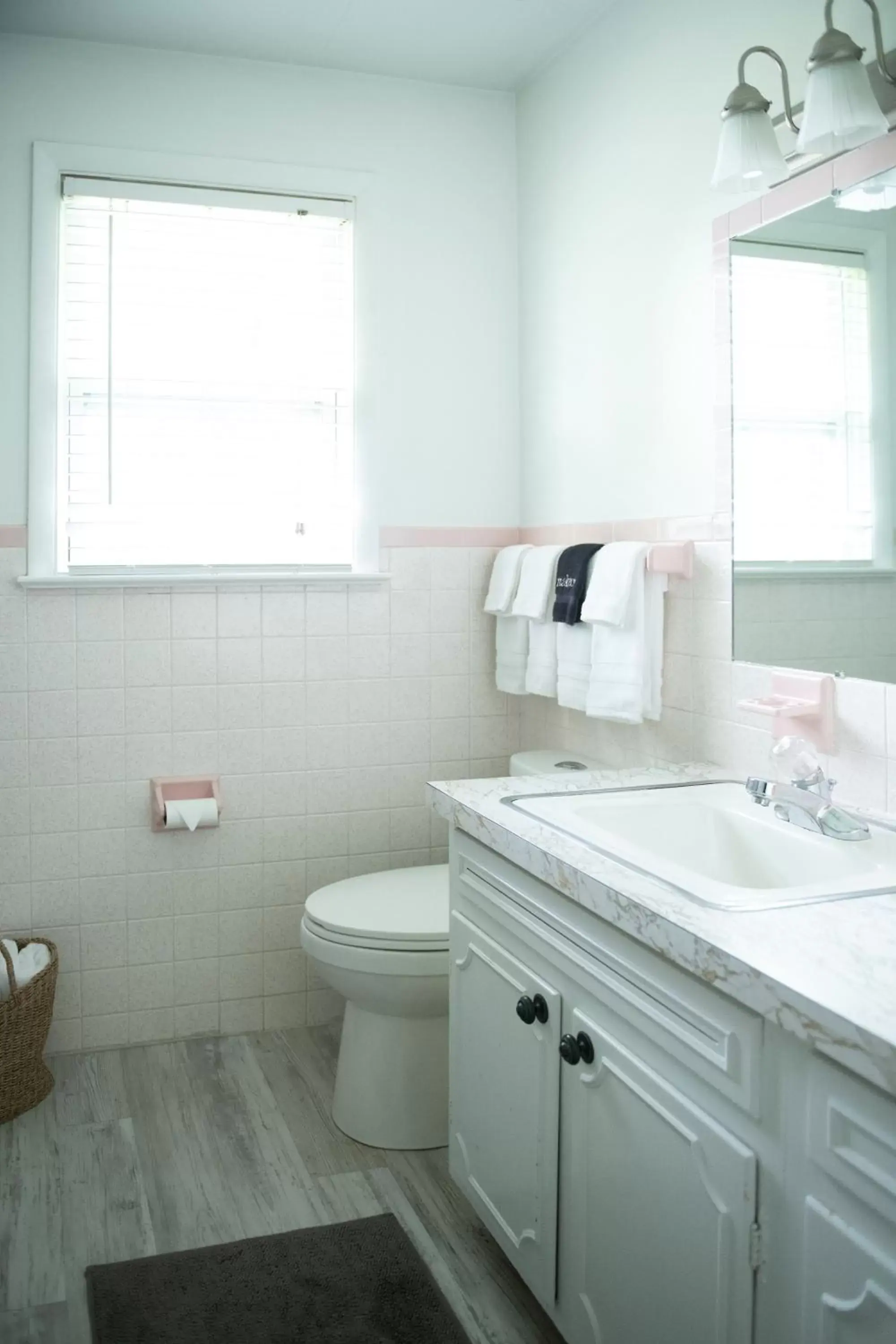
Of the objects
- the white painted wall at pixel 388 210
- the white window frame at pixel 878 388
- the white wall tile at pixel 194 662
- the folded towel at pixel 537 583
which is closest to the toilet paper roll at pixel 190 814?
the white wall tile at pixel 194 662

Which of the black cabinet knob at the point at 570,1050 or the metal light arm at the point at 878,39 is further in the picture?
the metal light arm at the point at 878,39

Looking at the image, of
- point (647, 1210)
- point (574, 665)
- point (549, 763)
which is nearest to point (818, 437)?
point (574, 665)

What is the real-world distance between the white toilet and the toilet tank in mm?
435

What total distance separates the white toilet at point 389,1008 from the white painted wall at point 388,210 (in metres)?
1.14

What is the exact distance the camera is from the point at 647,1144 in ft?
4.60

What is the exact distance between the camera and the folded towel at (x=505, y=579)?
2.96m

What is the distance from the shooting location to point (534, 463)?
10.2 ft

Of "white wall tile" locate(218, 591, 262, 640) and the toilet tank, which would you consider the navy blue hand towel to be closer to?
the toilet tank

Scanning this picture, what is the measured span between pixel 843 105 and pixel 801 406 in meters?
0.48

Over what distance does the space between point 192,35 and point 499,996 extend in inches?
94.2

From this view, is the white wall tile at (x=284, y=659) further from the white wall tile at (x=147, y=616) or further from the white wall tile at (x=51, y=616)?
the white wall tile at (x=51, y=616)

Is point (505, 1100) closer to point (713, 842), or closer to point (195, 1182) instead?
point (713, 842)

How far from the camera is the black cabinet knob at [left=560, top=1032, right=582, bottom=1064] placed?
5.18 feet

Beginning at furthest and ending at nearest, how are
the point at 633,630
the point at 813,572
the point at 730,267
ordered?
the point at 633,630
the point at 730,267
the point at 813,572
